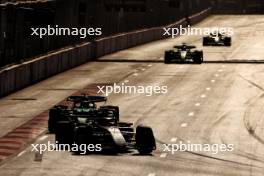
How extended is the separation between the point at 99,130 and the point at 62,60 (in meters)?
27.3

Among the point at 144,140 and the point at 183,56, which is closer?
the point at 144,140

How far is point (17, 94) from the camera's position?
4481cm

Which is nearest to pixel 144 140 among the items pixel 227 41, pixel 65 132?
pixel 65 132

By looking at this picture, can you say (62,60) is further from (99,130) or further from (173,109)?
(99,130)

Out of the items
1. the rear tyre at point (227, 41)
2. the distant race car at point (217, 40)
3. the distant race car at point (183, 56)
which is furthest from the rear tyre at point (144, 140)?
the rear tyre at point (227, 41)

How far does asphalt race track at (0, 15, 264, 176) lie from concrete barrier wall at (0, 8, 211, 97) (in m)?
0.62

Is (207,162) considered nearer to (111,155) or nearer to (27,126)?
(111,155)

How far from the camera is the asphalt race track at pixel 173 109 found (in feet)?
84.5

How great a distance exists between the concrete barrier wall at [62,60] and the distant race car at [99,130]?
13.9 m

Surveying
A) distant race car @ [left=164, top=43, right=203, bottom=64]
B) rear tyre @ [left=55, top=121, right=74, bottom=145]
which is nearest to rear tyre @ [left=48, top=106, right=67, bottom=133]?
rear tyre @ [left=55, top=121, right=74, bottom=145]

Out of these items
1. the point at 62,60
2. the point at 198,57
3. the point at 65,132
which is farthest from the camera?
the point at 198,57

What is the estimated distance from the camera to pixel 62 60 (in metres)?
54.8

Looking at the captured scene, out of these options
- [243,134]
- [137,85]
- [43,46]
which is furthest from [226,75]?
[243,134]

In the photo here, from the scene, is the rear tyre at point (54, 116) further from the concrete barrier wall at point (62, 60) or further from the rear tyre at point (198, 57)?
the rear tyre at point (198, 57)
